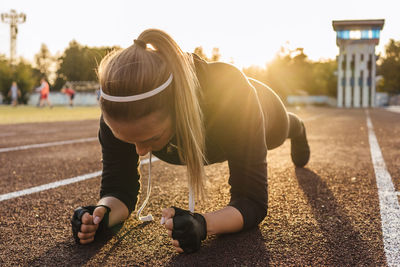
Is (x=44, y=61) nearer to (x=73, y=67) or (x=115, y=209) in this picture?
(x=73, y=67)

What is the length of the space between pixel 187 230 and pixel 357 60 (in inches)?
1711

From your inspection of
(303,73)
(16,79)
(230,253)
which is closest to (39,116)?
(230,253)

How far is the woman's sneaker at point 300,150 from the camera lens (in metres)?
3.69

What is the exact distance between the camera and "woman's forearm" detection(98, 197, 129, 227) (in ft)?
6.64

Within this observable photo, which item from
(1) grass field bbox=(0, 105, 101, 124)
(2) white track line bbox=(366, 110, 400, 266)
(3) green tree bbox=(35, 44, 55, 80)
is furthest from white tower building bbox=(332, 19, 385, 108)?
(3) green tree bbox=(35, 44, 55, 80)

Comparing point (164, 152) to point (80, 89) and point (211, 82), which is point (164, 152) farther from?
point (80, 89)

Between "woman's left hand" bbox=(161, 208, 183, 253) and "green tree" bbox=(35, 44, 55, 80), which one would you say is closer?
"woman's left hand" bbox=(161, 208, 183, 253)

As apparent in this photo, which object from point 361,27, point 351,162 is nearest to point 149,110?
point 351,162

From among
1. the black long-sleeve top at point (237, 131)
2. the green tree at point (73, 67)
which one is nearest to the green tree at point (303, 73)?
the green tree at point (73, 67)

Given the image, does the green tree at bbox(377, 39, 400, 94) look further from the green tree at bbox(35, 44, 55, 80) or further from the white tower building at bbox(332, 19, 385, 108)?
the green tree at bbox(35, 44, 55, 80)

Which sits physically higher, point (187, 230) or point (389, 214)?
point (187, 230)

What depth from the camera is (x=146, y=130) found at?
1.66m

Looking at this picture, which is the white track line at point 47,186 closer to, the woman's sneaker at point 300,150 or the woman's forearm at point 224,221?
the woman's forearm at point 224,221

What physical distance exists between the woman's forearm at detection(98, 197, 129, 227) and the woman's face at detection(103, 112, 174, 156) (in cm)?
45
